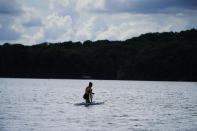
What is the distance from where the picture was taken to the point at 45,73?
17100 cm

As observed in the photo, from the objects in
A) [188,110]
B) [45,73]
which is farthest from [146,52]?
[188,110]

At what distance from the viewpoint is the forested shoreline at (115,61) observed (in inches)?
5768

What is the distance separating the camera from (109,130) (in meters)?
26.5

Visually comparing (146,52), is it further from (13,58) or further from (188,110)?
(188,110)

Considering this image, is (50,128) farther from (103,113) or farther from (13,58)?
(13,58)

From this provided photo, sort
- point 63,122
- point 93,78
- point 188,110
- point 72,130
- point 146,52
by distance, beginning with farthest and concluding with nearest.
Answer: point 93,78 → point 146,52 → point 188,110 → point 63,122 → point 72,130

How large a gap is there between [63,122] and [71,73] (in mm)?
140397

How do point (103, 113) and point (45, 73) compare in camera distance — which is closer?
point (103, 113)

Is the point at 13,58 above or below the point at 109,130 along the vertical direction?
above

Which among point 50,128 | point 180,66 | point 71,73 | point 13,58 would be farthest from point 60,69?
point 50,128

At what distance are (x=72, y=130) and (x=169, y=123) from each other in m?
7.26

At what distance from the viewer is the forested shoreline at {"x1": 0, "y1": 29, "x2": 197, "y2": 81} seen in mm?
146500

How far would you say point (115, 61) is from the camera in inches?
6732

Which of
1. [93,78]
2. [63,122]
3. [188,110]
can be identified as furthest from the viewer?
[93,78]
